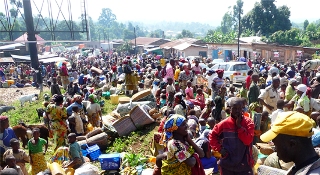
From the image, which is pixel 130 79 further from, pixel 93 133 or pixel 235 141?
pixel 235 141

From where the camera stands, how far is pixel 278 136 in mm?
2131

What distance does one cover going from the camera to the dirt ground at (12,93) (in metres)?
18.6

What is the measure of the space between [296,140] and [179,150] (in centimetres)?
175

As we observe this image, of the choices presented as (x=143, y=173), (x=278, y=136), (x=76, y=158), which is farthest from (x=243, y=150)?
(x=76, y=158)

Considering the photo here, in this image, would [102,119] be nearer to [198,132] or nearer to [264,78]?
[198,132]

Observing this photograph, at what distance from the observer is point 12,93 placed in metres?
20.3

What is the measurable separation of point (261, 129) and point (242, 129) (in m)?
2.82

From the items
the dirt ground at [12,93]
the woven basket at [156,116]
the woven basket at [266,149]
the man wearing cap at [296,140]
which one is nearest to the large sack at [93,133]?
the woven basket at [156,116]

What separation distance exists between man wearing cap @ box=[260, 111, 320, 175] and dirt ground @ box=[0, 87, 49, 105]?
1821 cm

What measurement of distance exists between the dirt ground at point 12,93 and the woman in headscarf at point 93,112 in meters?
10.5

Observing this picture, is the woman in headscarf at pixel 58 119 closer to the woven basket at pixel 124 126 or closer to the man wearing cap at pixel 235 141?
the woven basket at pixel 124 126

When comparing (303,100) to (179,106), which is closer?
(303,100)

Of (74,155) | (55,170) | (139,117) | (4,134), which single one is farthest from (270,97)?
(4,134)

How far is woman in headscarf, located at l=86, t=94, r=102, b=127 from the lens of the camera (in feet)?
30.5
